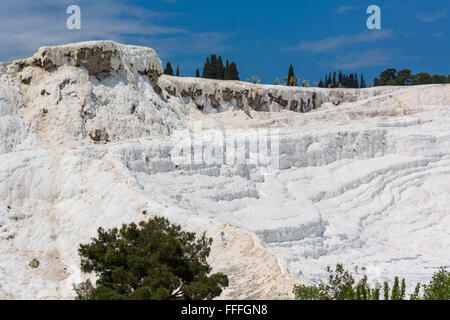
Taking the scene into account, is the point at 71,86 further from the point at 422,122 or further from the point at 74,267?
the point at 422,122

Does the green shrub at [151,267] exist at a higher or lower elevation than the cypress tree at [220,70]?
lower

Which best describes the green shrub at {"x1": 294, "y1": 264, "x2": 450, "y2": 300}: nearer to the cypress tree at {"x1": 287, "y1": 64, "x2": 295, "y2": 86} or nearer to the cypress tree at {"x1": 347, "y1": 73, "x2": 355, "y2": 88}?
the cypress tree at {"x1": 287, "y1": 64, "x2": 295, "y2": 86}

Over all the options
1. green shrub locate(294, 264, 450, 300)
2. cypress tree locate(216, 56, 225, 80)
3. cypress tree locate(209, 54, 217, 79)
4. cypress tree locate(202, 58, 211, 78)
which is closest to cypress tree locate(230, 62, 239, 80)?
cypress tree locate(216, 56, 225, 80)

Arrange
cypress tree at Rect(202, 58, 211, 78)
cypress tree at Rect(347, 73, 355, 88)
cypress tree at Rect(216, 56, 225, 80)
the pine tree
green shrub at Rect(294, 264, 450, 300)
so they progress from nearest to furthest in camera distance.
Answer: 1. green shrub at Rect(294, 264, 450, 300)
2. the pine tree
3. cypress tree at Rect(216, 56, 225, 80)
4. cypress tree at Rect(202, 58, 211, 78)
5. cypress tree at Rect(347, 73, 355, 88)

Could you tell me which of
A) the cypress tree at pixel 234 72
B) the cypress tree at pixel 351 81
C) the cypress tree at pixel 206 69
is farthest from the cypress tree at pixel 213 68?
the cypress tree at pixel 351 81

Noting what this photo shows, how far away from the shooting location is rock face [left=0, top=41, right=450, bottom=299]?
21469 millimetres

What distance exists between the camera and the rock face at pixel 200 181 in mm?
21469

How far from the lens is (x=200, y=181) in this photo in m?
28.9

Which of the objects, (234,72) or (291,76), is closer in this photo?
(234,72)

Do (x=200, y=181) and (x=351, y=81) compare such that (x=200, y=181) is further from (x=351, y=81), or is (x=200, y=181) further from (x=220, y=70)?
(x=351, y=81)

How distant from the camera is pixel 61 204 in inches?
989

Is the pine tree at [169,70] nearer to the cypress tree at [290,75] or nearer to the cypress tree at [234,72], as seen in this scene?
the cypress tree at [234,72]

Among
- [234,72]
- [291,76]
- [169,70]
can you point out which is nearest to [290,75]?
[291,76]
